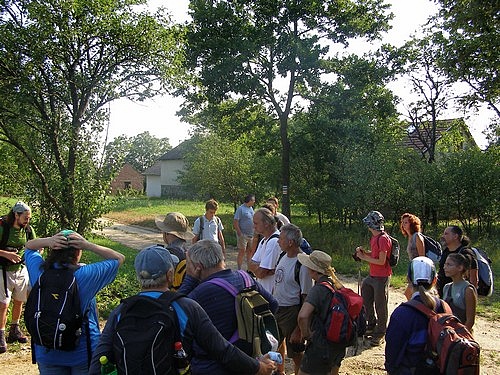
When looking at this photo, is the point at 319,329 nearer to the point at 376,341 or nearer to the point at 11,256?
the point at 376,341

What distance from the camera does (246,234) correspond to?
37.6 ft

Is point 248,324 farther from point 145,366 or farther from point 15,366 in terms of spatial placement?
point 15,366

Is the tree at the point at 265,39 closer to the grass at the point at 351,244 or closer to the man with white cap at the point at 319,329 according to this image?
the grass at the point at 351,244

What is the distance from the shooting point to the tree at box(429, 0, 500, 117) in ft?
45.9

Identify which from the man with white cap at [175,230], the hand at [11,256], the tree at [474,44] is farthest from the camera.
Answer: the tree at [474,44]

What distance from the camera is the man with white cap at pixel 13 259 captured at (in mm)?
6008

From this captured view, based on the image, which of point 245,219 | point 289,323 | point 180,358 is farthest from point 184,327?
point 245,219

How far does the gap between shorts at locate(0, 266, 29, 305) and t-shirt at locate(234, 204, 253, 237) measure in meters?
5.71

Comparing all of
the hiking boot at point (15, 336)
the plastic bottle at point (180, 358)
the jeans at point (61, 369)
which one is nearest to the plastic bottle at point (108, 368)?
A: the plastic bottle at point (180, 358)

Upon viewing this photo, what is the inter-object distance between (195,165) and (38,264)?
24142 millimetres

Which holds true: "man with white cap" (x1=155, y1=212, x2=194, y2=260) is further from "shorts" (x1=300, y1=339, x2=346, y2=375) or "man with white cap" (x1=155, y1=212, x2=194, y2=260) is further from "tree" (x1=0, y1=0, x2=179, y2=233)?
"tree" (x1=0, y1=0, x2=179, y2=233)

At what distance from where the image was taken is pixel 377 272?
6.62m

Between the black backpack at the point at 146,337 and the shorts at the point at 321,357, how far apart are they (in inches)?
69.8

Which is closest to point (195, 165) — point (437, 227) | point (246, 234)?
point (437, 227)
